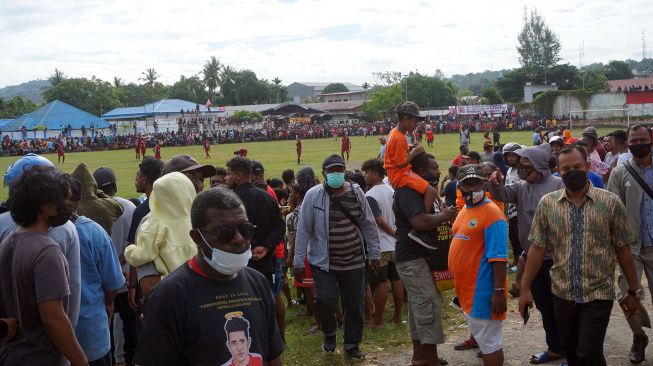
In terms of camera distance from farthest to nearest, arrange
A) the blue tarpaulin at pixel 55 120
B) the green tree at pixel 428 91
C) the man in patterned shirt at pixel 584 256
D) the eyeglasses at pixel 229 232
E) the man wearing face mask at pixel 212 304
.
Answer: the green tree at pixel 428 91 < the blue tarpaulin at pixel 55 120 < the man in patterned shirt at pixel 584 256 < the eyeglasses at pixel 229 232 < the man wearing face mask at pixel 212 304

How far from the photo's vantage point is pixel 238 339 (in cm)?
306

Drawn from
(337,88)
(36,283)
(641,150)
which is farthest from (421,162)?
(337,88)

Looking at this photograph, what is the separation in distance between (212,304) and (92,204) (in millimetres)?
3759

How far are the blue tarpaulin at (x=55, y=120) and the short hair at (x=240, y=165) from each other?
238 feet

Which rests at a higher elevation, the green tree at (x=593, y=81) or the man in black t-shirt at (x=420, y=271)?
the green tree at (x=593, y=81)

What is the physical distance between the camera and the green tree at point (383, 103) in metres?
96.9

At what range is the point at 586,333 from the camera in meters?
4.96

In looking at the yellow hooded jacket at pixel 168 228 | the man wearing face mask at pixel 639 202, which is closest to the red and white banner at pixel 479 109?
the man wearing face mask at pixel 639 202

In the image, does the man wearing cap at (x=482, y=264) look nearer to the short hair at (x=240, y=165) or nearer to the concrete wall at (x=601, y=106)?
the short hair at (x=240, y=165)

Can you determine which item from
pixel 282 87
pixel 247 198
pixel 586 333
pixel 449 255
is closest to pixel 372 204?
pixel 247 198

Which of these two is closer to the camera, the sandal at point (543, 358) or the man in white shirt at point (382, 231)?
the sandal at point (543, 358)

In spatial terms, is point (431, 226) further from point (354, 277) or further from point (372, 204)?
point (372, 204)

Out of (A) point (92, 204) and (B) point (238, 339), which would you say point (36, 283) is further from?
(A) point (92, 204)

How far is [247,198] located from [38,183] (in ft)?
10.5
